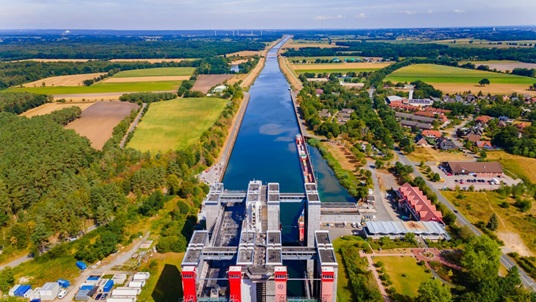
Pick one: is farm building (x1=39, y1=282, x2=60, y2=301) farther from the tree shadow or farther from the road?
the road

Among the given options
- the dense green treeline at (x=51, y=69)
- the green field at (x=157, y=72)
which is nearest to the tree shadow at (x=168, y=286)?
the dense green treeline at (x=51, y=69)

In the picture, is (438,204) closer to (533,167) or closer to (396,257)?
(396,257)

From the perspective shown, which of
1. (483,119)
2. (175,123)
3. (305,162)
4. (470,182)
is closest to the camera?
(470,182)

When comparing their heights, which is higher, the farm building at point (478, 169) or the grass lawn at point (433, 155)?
the farm building at point (478, 169)

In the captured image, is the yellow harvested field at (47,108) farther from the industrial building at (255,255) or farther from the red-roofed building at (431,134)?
the red-roofed building at (431,134)

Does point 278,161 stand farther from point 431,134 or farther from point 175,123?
point 431,134

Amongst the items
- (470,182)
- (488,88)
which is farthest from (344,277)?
(488,88)

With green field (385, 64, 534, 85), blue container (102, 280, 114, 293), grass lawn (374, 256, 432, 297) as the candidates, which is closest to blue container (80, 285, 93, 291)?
blue container (102, 280, 114, 293)
